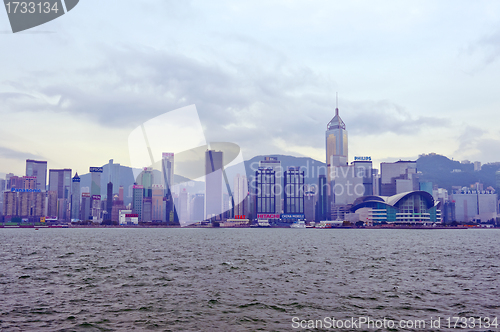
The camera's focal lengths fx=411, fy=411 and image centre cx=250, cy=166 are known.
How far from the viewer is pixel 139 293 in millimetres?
38844

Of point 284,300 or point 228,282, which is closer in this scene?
point 284,300

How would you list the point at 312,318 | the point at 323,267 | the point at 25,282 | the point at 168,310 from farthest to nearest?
the point at 323,267 < the point at 25,282 < the point at 168,310 < the point at 312,318

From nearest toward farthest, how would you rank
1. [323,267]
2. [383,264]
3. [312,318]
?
[312,318] → [323,267] → [383,264]

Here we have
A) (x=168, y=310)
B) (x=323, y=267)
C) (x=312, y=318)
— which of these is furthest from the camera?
(x=323, y=267)

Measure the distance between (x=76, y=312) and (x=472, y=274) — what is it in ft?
156

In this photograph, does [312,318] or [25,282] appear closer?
[312,318]

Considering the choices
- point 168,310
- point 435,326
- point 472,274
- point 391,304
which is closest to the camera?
point 435,326

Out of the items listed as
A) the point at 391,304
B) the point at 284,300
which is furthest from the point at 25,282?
the point at 391,304

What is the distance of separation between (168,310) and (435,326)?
19.5 m

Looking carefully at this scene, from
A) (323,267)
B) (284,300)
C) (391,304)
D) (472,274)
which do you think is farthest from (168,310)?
(472,274)

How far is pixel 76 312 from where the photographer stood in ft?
103

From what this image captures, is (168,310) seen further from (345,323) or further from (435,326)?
(435,326)

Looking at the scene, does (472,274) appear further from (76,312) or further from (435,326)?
(76,312)

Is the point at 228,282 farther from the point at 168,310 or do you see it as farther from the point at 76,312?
the point at 76,312
